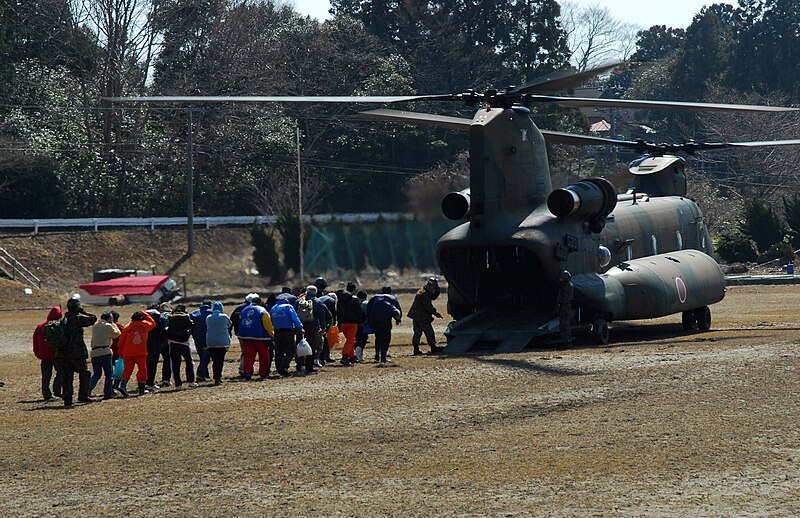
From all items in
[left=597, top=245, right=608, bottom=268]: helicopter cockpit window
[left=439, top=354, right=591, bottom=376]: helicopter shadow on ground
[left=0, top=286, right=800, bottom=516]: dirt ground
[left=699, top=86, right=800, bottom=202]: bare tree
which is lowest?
[left=0, top=286, right=800, bottom=516]: dirt ground

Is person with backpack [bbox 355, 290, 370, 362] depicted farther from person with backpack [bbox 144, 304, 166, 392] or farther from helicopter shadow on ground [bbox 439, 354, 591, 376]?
person with backpack [bbox 144, 304, 166, 392]

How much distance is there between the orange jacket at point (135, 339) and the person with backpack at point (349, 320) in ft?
15.6

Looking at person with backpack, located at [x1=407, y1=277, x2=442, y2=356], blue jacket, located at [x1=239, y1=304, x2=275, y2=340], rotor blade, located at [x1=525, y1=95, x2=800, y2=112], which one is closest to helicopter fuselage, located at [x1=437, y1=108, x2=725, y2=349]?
person with backpack, located at [x1=407, y1=277, x2=442, y2=356]

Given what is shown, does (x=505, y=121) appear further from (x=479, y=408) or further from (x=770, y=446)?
(x=770, y=446)

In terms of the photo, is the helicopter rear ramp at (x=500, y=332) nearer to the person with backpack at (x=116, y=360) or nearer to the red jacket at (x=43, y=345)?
the person with backpack at (x=116, y=360)

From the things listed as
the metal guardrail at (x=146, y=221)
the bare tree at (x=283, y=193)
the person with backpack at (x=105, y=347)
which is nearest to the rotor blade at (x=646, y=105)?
the person with backpack at (x=105, y=347)

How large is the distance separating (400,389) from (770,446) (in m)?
6.81

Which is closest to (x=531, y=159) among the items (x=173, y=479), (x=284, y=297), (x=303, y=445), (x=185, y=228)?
(x=284, y=297)

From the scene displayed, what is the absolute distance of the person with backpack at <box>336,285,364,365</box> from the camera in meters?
23.2

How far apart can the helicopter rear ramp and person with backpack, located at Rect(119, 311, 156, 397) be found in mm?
6877

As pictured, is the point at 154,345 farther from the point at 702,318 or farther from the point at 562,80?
the point at 702,318

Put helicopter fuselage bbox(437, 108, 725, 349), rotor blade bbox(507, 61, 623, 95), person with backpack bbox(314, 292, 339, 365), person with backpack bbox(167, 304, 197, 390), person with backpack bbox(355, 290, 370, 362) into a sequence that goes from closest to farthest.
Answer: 1. rotor blade bbox(507, 61, 623, 95)
2. person with backpack bbox(167, 304, 197, 390)
3. person with backpack bbox(314, 292, 339, 365)
4. person with backpack bbox(355, 290, 370, 362)
5. helicopter fuselage bbox(437, 108, 725, 349)

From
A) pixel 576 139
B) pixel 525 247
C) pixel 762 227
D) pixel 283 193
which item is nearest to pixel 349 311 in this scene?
pixel 525 247

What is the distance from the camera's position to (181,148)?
6381 centimetres
